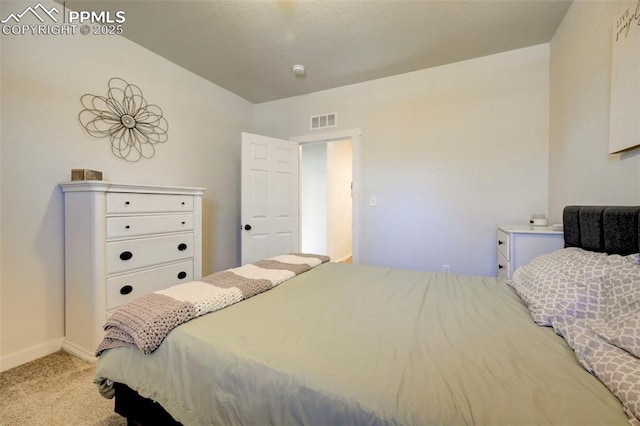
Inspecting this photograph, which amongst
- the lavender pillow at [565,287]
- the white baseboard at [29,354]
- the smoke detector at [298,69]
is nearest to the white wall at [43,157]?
the white baseboard at [29,354]

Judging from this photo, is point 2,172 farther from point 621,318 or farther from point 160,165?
point 621,318

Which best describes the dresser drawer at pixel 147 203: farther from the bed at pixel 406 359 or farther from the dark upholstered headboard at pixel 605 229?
the dark upholstered headboard at pixel 605 229

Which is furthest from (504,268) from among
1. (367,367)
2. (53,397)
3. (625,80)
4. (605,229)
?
(53,397)

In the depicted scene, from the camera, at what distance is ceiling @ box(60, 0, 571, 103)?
193 centimetres

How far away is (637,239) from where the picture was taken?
1.15 meters

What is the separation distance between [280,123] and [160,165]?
1.62 m

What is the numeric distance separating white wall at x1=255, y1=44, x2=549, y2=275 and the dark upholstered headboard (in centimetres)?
94

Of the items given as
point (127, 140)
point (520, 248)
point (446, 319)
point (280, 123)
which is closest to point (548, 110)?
point (520, 248)

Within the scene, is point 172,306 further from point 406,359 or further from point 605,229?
point 605,229

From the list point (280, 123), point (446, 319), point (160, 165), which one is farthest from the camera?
point (280, 123)

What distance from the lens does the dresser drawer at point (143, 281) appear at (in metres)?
1.85

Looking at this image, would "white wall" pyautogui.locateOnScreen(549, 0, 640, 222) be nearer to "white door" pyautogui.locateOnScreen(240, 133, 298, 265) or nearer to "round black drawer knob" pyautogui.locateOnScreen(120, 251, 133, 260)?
"white door" pyautogui.locateOnScreen(240, 133, 298, 265)

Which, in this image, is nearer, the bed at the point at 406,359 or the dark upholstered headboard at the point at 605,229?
the bed at the point at 406,359

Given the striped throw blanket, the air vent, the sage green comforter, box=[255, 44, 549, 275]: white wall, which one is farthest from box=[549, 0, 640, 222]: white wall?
the air vent
